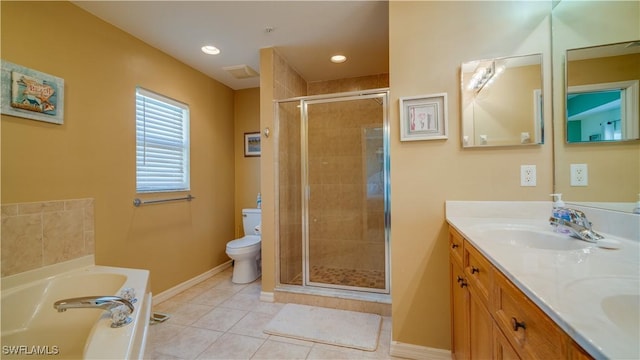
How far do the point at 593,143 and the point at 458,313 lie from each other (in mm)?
1094

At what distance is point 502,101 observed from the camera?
155cm

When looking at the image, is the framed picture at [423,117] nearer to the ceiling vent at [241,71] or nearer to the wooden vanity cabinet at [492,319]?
the wooden vanity cabinet at [492,319]

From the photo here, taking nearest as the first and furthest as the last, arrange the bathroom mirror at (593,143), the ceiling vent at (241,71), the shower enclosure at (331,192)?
the bathroom mirror at (593,143), the shower enclosure at (331,192), the ceiling vent at (241,71)

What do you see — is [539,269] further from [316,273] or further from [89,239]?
[89,239]

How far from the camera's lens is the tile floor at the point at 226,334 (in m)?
1.69

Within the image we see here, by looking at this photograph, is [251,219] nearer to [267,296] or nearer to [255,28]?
[267,296]

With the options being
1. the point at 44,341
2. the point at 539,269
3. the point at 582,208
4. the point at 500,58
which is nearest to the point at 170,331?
the point at 44,341

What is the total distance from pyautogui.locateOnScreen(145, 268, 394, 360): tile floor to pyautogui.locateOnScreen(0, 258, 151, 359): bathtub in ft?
0.72

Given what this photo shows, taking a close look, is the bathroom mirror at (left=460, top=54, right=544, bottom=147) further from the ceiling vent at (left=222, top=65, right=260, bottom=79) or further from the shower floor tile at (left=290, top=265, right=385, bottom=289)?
the ceiling vent at (left=222, top=65, right=260, bottom=79)

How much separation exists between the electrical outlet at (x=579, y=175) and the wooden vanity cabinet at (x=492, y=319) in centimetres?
66

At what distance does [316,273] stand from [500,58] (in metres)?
2.37

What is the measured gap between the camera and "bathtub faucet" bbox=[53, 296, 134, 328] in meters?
1.10

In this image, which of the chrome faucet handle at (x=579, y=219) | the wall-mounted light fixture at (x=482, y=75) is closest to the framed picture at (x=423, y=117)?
the wall-mounted light fixture at (x=482, y=75)

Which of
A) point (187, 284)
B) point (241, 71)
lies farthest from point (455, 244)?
point (241, 71)
